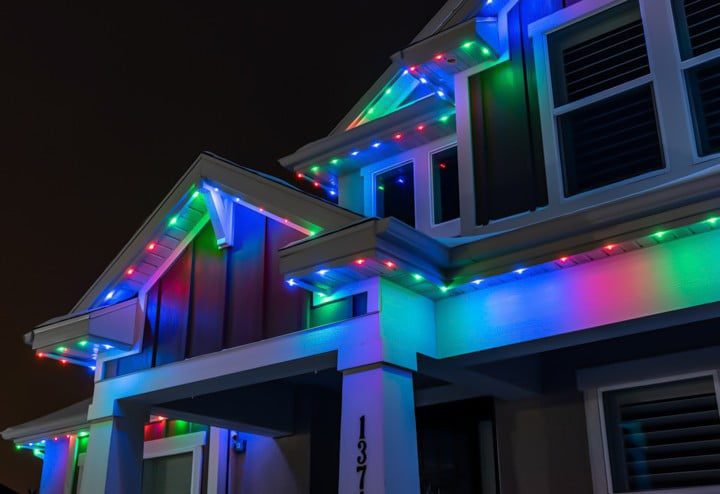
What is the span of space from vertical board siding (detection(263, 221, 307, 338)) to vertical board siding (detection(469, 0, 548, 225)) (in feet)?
5.66

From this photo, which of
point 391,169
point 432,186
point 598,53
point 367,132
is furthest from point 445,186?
point 598,53

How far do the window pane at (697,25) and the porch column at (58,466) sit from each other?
390 inches

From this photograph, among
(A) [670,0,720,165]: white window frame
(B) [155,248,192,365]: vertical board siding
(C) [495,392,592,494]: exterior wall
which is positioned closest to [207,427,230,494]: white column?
(B) [155,248,192,365]: vertical board siding

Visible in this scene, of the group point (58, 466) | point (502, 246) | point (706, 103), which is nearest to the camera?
point (502, 246)

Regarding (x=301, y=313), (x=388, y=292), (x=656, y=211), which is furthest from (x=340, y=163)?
(x=656, y=211)

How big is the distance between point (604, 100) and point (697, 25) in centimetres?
95

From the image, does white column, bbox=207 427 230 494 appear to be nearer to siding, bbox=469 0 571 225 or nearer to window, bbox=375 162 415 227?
window, bbox=375 162 415 227

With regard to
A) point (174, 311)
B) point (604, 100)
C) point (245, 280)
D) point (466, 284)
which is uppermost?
point (604, 100)

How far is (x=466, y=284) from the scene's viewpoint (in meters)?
6.13

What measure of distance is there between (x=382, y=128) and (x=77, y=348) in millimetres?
3814

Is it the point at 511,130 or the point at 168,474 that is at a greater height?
the point at 511,130

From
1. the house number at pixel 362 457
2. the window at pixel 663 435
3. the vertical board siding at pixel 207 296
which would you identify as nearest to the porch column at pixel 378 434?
the house number at pixel 362 457

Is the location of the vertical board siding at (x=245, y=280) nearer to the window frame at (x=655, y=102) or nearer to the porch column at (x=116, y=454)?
the porch column at (x=116, y=454)

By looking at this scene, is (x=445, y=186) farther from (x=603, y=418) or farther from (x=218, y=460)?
(x=218, y=460)
